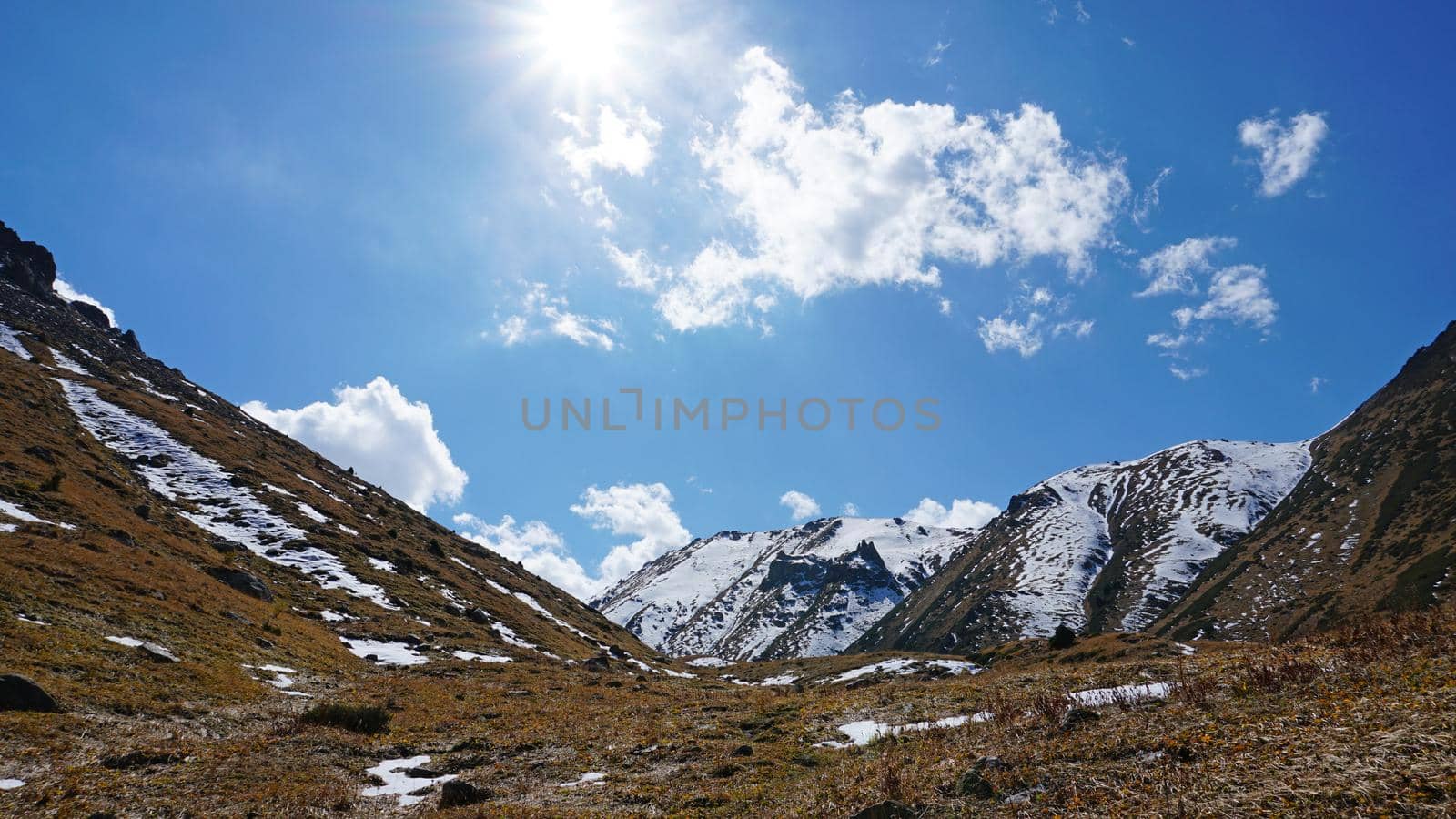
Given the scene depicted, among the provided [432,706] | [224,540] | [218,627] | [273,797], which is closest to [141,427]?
[224,540]

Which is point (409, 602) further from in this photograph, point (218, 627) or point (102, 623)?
point (102, 623)

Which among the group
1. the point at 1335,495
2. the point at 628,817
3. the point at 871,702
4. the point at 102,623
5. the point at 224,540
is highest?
the point at 1335,495

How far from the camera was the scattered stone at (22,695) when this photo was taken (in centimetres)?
1636

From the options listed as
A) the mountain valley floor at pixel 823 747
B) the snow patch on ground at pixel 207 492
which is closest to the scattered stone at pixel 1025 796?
the mountain valley floor at pixel 823 747

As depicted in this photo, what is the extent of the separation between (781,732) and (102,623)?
86.8 feet

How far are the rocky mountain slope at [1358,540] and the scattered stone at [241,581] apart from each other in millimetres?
120506

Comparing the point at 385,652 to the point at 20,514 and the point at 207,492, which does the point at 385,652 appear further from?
the point at 207,492

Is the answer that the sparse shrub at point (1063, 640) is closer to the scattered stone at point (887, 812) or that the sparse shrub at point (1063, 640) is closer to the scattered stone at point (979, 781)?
the scattered stone at point (979, 781)

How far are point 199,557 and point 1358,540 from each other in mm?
181014

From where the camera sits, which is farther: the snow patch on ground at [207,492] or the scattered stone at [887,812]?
the snow patch on ground at [207,492]

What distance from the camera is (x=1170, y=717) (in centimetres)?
1202

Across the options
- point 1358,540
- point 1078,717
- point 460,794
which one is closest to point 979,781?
point 1078,717

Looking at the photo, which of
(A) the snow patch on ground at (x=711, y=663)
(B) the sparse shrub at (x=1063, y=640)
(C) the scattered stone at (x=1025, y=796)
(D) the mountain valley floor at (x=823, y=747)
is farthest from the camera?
(A) the snow patch on ground at (x=711, y=663)

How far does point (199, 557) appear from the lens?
45.5m
